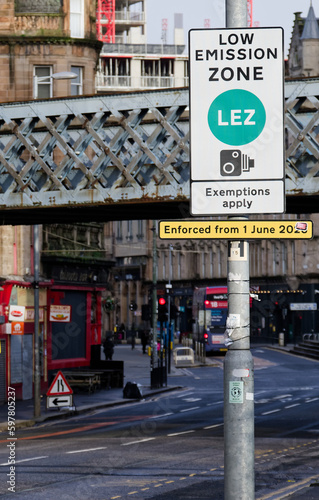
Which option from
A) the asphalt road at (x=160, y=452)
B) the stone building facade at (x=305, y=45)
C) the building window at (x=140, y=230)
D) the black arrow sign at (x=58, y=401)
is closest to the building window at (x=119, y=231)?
the building window at (x=140, y=230)

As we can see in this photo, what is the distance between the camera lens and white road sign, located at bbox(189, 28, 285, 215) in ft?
26.7

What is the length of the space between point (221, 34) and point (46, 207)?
1739 centimetres

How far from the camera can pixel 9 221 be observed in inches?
1223

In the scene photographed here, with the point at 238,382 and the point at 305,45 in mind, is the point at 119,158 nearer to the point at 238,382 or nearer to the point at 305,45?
the point at 238,382

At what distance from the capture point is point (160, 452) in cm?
2317

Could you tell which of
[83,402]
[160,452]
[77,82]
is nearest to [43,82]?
[77,82]

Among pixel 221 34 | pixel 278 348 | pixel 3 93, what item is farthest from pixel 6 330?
pixel 278 348

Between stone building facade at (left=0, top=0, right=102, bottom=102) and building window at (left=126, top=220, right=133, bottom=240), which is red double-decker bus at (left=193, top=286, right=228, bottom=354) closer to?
stone building facade at (left=0, top=0, right=102, bottom=102)

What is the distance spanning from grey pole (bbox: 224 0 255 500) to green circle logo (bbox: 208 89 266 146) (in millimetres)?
654

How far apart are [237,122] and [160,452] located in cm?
1594

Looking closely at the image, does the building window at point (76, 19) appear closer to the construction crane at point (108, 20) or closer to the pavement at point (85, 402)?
the pavement at point (85, 402)

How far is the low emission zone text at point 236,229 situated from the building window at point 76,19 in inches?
1545

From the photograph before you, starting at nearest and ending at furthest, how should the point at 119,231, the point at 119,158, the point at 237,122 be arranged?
the point at 237,122, the point at 119,158, the point at 119,231

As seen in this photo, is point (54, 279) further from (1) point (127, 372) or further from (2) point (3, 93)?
(1) point (127, 372)
